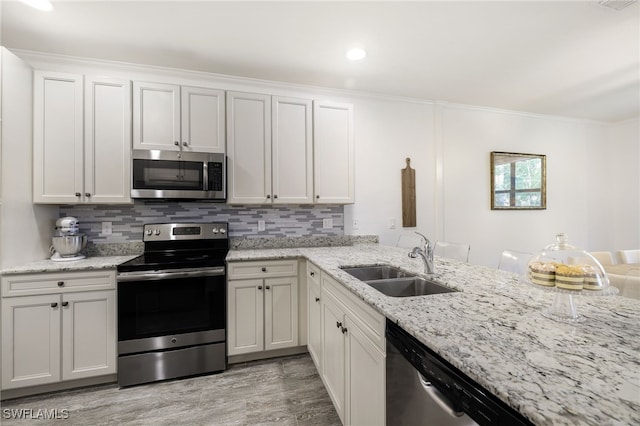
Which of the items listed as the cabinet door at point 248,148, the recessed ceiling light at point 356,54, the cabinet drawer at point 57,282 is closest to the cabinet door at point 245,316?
the cabinet door at point 248,148

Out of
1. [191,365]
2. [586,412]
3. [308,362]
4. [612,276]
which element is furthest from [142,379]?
[612,276]

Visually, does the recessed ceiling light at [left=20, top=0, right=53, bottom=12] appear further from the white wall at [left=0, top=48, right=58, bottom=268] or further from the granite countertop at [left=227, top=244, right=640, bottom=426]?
the granite countertop at [left=227, top=244, right=640, bottom=426]

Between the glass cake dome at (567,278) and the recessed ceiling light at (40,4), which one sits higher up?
the recessed ceiling light at (40,4)

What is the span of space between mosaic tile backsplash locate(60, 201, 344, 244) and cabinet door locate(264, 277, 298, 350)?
64 centimetres

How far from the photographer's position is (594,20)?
1.94 m

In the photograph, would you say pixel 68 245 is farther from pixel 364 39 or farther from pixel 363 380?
pixel 364 39

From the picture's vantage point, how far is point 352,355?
4.46 ft

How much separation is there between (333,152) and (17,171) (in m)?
2.46

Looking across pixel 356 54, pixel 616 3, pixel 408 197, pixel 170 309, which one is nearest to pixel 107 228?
pixel 170 309

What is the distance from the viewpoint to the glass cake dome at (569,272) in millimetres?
855

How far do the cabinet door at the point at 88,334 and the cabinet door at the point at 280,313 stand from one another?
3.68 ft

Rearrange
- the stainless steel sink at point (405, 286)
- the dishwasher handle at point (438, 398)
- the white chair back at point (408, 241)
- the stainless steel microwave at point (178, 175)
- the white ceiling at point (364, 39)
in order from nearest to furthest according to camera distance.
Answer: the dishwasher handle at point (438, 398) → the stainless steel sink at point (405, 286) → the white ceiling at point (364, 39) → the stainless steel microwave at point (178, 175) → the white chair back at point (408, 241)

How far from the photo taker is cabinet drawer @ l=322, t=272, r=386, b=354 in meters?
1.07

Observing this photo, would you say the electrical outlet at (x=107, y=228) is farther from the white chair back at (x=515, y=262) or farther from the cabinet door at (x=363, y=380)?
the white chair back at (x=515, y=262)
